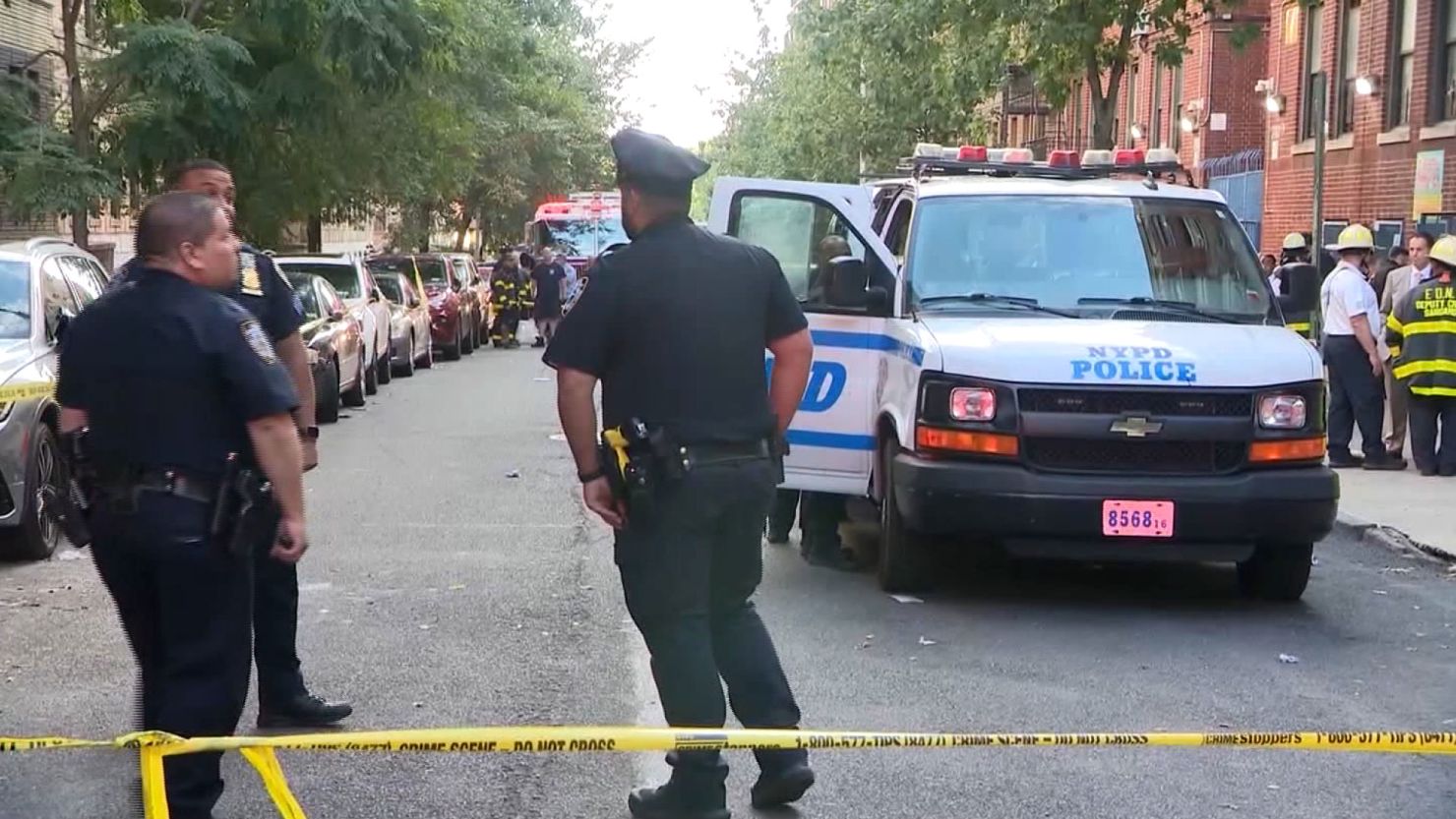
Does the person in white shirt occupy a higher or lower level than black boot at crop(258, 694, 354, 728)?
higher

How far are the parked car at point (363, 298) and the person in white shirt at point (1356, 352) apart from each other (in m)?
11.0

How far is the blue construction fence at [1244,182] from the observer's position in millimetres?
27344

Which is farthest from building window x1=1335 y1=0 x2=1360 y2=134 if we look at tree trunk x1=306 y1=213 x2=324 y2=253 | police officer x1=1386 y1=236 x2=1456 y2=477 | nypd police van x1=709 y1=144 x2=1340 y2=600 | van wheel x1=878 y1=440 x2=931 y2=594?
van wheel x1=878 y1=440 x2=931 y2=594

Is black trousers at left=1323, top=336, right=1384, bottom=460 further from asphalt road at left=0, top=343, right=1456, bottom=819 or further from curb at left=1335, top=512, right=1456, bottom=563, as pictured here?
asphalt road at left=0, top=343, right=1456, bottom=819

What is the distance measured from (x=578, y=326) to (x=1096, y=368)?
11.8 ft

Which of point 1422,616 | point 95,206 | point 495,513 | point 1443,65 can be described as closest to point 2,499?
point 495,513

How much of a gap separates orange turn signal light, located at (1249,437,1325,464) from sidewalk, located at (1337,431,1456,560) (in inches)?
91.5

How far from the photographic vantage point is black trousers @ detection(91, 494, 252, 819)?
4.86 meters

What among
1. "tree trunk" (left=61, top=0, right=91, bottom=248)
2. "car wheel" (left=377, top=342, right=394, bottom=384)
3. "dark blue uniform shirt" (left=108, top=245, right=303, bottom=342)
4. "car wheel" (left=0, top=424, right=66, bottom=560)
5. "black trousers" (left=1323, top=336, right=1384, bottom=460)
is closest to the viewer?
"dark blue uniform shirt" (left=108, top=245, right=303, bottom=342)

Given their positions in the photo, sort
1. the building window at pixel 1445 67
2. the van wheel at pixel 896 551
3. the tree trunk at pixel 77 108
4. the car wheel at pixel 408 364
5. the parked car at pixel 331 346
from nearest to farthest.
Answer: the van wheel at pixel 896 551 → the parked car at pixel 331 346 → the tree trunk at pixel 77 108 → the building window at pixel 1445 67 → the car wheel at pixel 408 364

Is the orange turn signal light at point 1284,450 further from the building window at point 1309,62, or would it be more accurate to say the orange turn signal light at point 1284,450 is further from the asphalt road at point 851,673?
the building window at point 1309,62

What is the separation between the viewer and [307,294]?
18828mm

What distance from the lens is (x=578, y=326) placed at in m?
5.13

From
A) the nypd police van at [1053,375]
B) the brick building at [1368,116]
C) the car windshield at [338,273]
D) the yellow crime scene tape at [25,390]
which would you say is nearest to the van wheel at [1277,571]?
the nypd police van at [1053,375]
